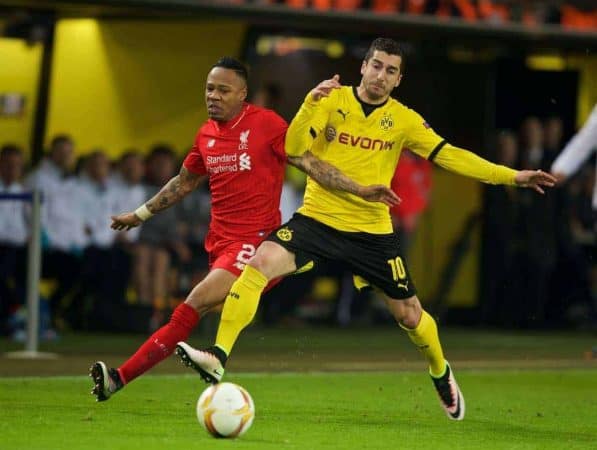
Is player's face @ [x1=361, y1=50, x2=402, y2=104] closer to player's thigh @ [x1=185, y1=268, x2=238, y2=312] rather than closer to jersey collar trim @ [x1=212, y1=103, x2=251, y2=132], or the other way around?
jersey collar trim @ [x1=212, y1=103, x2=251, y2=132]

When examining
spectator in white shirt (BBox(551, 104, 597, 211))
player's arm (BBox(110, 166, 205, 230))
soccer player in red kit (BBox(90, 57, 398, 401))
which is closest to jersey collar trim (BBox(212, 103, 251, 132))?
soccer player in red kit (BBox(90, 57, 398, 401))

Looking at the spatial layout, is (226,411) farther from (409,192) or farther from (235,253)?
(409,192)

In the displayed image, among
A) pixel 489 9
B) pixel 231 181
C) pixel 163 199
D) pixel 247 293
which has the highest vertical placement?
pixel 489 9

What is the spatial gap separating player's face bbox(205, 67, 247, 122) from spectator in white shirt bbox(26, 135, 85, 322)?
6949 mm

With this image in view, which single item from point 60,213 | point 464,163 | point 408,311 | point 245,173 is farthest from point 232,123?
point 60,213

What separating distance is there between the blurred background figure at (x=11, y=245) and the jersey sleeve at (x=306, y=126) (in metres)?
6.83

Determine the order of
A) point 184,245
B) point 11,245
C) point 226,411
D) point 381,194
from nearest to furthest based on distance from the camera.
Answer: point 226,411
point 381,194
point 11,245
point 184,245

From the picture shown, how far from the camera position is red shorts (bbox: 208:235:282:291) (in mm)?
10378

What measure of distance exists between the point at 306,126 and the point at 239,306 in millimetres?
1217

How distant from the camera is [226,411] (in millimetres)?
8547

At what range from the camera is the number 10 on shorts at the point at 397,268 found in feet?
33.6

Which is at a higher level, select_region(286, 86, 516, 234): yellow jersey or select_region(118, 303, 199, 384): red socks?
select_region(286, 86, 516, 234): yellow jersey

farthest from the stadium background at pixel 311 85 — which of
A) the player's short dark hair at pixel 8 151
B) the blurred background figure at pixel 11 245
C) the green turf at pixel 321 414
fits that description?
the green turf at pixel 321 414

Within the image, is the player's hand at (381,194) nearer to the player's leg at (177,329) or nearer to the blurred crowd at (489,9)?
the player's leg at (177,329)
